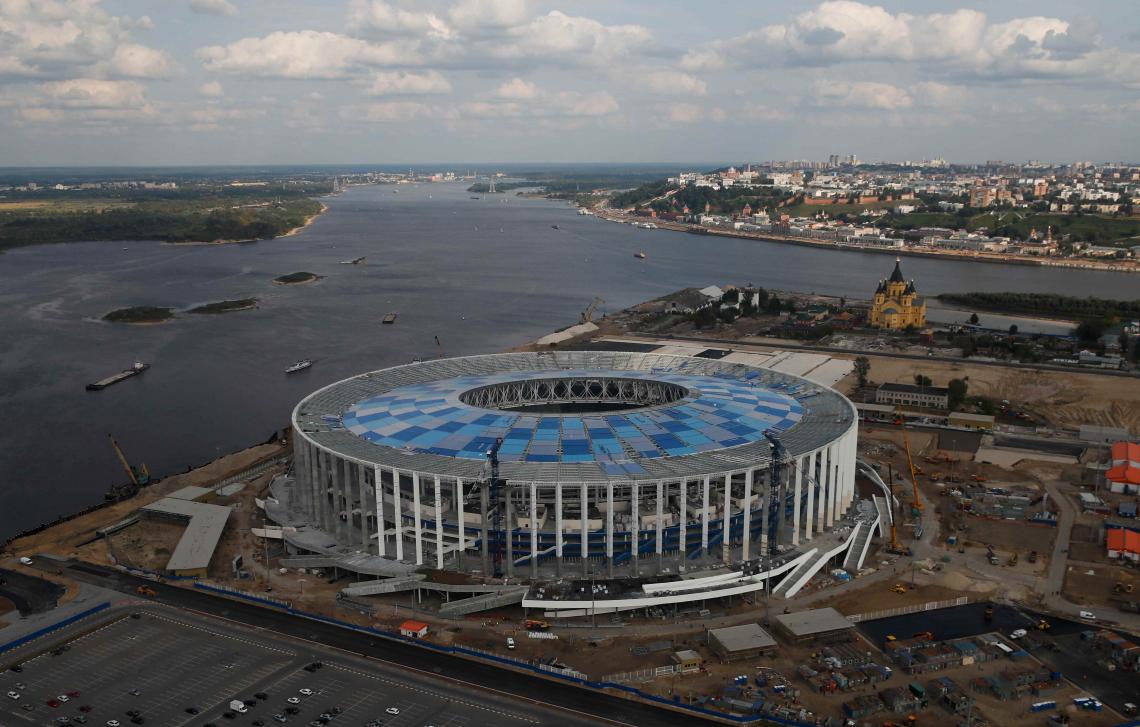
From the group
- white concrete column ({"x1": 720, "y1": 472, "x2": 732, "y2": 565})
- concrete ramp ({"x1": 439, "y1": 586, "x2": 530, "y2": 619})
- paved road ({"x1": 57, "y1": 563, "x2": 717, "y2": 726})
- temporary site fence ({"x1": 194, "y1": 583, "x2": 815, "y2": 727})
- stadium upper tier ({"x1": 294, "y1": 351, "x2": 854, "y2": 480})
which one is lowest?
paved road ({"x1": 57, "y1": 563, "x2": 717, "y2": 726})

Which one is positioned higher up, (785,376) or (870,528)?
(785,376)

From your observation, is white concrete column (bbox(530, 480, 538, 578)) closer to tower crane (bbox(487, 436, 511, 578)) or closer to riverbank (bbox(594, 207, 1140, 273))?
tower crane (bbox(487, 436, 511, 578))

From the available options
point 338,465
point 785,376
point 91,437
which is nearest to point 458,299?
point 91,437

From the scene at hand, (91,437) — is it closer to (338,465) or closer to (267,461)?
(267,461)

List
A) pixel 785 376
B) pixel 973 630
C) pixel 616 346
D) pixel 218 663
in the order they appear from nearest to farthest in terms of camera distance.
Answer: pixel 218 663 < pixel 973 630 < pixel 785 376 < pixel 616 346

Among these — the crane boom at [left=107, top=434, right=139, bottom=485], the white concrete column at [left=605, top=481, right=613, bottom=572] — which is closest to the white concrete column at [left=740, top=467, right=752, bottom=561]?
the white concrete column at [left=605, top=481, right=613, bottom=572]

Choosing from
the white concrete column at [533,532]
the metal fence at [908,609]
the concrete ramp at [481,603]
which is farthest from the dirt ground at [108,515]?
the metal fence at [908,609]

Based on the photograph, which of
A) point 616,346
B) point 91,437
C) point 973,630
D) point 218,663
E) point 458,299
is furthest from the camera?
point 458,299
